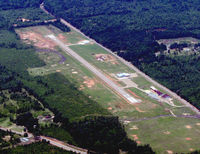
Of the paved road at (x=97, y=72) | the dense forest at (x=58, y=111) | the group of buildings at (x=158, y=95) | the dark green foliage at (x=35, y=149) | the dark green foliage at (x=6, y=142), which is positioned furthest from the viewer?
the paved road at (x=97, y=72)

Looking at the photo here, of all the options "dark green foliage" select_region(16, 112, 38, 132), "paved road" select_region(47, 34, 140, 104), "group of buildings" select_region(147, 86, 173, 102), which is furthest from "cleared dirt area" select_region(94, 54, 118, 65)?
"dark green foliage" select_region(16, 112, 38, 132)

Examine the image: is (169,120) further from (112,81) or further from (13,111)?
(13,111)

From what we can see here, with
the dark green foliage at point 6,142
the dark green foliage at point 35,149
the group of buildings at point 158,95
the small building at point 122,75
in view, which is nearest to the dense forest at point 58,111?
the dark green foliage at point 35,149

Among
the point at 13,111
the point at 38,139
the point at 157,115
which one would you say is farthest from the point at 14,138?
the point at 157,115

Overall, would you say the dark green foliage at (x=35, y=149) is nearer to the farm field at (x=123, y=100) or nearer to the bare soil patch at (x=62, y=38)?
the farm field at (x=123, y=100)

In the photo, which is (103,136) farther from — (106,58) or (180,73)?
(106,58)

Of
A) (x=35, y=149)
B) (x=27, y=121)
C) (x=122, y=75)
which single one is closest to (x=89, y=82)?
(x=122, y=75)

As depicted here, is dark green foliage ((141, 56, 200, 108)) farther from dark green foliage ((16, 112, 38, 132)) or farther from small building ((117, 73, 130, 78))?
dark green foliage ((16, 112, 38, 132))
